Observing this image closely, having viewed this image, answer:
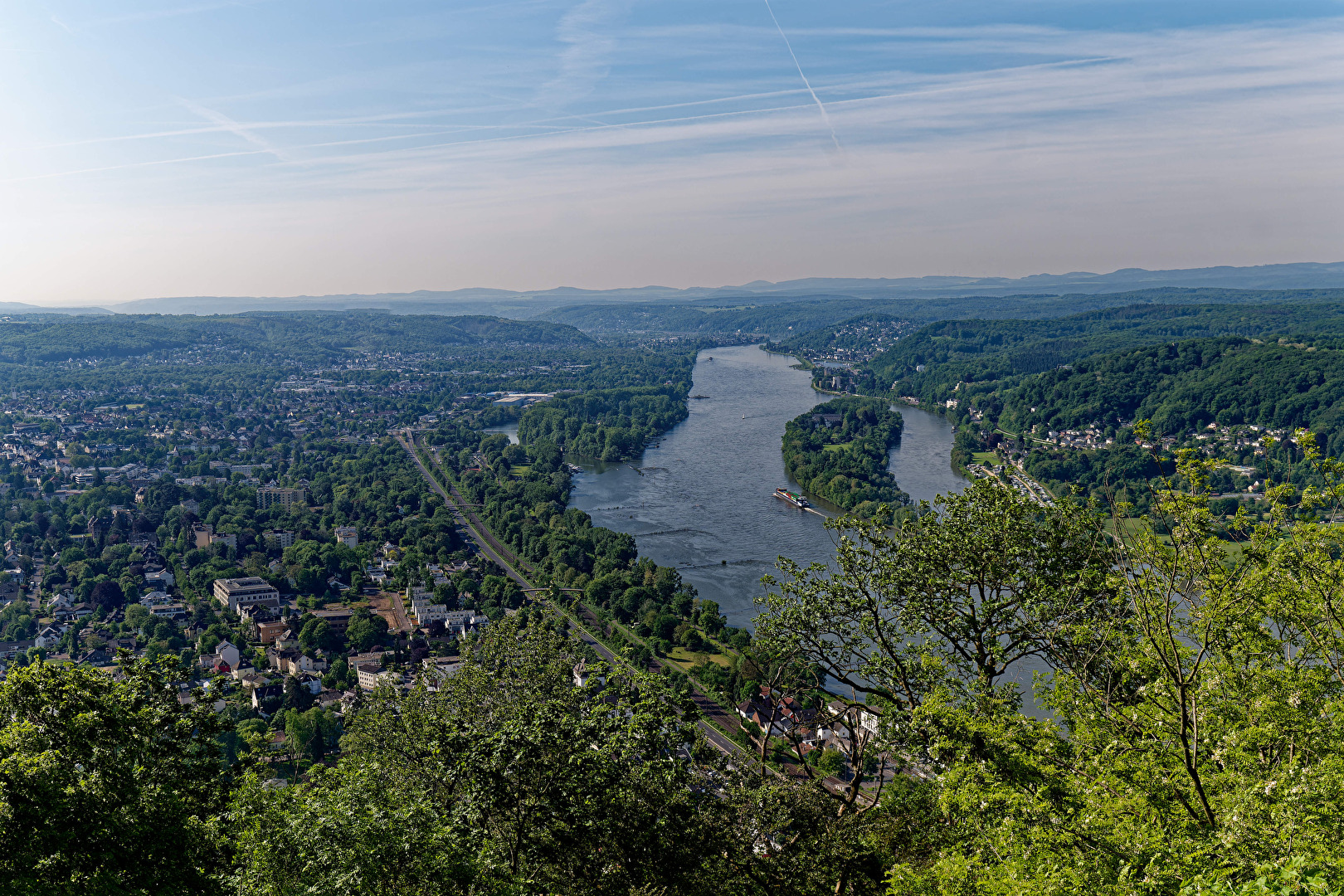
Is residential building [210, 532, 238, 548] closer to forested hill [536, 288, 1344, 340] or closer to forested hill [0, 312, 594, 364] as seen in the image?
forested hill [0, 312, 594, 364]

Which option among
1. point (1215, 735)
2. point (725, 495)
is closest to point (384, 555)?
point (725, 495)

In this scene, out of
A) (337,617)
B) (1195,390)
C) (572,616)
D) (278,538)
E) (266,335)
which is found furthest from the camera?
(266,335)

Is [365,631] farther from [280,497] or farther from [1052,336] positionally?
[1052,336]

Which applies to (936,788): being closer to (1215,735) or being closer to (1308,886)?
(1215,735)

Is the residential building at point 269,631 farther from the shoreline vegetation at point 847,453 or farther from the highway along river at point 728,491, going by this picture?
the shoreline vegetation at point 847,453

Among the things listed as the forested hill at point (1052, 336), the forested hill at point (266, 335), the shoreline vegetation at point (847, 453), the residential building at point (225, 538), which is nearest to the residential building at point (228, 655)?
the residential building at point (225, 538)

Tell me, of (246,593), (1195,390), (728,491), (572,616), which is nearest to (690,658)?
(572,616)
